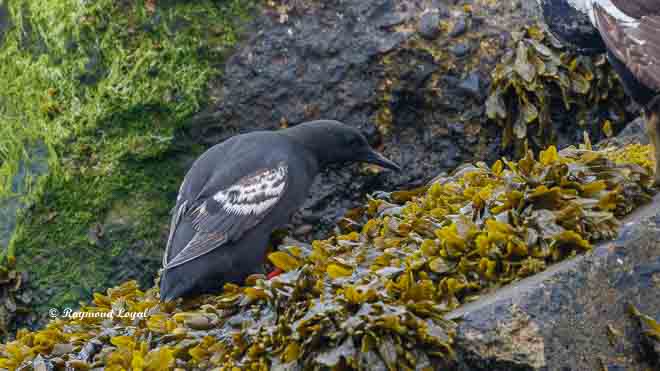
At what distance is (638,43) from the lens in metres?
→ 4.17

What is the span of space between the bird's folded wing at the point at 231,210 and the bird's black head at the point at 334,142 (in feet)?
1.60

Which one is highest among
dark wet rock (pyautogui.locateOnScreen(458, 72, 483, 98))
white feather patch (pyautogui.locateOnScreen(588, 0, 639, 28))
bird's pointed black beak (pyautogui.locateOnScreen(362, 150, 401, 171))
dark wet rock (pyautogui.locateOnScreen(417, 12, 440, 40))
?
white feather patch (pyautogui.locateOnScreen(588, 0, 639, 28))

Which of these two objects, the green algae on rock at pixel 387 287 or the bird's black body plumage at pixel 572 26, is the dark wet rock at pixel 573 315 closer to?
the green algae on rock at pixel 387 287

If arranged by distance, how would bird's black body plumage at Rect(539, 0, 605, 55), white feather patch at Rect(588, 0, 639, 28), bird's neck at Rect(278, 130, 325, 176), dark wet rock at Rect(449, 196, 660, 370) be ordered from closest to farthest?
dark wet rock at Rect(449, 196, 660, 370)
white feather patch at Rect(588, 0, 639, 28)
bird's black body plumage at Rect(539, 0, 605, 55)
bird's neck at Rect(278, 130, 325, 176)

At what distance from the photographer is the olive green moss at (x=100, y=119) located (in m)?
6.02

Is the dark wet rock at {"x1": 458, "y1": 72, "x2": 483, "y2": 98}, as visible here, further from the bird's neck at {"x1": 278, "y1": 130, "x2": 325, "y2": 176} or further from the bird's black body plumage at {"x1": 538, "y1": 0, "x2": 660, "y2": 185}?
the bird's black body plumage at {"x1": 538, "y1": 0, "x2": 660, "y2": 185}

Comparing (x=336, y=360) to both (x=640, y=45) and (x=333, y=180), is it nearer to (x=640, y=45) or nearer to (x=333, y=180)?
(x=640, y=45)

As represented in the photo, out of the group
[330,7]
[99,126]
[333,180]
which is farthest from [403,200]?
[99,126]

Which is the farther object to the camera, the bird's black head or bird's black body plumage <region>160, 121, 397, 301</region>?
the bird's black head

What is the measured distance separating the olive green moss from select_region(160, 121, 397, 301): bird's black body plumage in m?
0.92

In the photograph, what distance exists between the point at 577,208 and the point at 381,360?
1.31 meters

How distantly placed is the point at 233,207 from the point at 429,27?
2388 millimetres

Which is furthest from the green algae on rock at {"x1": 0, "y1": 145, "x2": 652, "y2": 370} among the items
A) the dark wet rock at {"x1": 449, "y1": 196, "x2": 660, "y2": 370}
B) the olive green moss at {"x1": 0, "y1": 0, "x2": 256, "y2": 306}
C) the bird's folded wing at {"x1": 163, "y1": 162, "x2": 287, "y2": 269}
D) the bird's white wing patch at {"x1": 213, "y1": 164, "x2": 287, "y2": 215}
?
the olive green moss at {"x1": 0, "y1": 0, "x2": 256, "y2": 306}

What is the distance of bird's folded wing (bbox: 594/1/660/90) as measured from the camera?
406 centimetres
